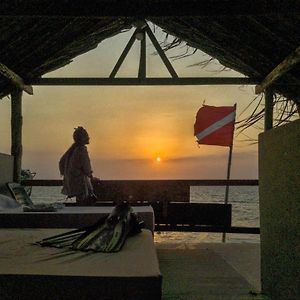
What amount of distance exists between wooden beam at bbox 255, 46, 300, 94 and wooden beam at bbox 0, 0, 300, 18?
1629mm

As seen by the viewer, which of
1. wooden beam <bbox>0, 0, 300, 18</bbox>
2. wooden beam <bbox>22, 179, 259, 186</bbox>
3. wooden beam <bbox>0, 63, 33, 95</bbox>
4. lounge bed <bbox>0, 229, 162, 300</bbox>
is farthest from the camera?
wooden beam <bbox>22, 179, 259, 186</bbox>

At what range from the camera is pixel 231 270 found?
5.00m

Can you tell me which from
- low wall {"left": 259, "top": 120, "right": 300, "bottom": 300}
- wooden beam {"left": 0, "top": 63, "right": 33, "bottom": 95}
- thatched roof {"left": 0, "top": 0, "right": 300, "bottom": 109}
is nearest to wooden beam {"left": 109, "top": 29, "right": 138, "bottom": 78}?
thatched roof {"left": 0, "top": 0, "right": 300, "bottom": 109}

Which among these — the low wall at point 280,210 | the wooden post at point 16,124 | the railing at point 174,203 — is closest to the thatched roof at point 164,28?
the wooden post at point 16,124

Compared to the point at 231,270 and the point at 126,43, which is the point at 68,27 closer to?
the point at 126,43

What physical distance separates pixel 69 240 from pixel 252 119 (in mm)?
7122

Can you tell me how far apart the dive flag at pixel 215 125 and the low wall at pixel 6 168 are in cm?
380

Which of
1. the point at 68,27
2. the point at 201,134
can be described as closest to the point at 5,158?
the point at 68,27

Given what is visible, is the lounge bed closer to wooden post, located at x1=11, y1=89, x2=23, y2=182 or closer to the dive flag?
wooden post, located at x1=11, y1=89, x2=23, y2=182

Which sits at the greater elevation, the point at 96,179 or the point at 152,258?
the point at 96,179

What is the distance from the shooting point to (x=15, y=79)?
8.24m

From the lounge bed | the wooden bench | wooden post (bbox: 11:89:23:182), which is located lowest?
the lounge bed

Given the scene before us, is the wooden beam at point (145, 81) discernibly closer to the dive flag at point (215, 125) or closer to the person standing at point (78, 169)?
the dive flag at point (215, 125)

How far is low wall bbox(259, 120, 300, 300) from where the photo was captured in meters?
2.90
